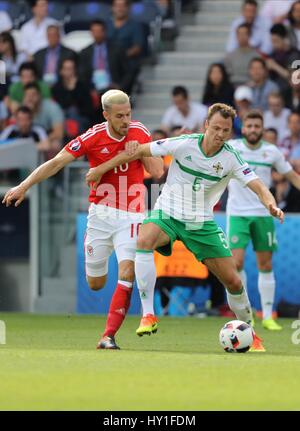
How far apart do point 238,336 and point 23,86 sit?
412 inches

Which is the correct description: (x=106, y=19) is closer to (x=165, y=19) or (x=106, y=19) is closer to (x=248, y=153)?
(x=165, y=19)

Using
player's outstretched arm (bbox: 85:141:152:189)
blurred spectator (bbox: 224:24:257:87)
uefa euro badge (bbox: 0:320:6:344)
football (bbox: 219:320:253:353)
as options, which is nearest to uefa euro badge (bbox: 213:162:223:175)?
player's outstretched arm (bbox: 85:141:152:189)

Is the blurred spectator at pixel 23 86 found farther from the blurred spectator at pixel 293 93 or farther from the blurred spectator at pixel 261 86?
the blurred spectator at pixel 293 93

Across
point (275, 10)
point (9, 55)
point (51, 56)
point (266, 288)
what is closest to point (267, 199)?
point (266, 288)

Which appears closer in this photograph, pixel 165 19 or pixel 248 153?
pixel 248 153

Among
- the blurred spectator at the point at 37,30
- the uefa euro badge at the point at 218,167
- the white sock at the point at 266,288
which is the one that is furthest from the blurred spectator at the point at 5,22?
the uefa euro badge at the point at 218,167

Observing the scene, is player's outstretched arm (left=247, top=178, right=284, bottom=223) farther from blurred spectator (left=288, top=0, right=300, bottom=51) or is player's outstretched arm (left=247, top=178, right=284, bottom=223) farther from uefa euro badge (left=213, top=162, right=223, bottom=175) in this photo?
blurred spectator (left=288, top=0, right=300, bottom=51)

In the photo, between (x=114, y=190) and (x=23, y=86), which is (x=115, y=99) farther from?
(x=23, y=86)

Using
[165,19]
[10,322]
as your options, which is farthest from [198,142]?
[165,19]

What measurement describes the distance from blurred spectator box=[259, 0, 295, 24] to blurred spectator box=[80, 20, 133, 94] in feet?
7.80

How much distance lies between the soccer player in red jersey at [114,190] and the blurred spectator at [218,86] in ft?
26.8

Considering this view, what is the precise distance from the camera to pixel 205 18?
23312 millimetres

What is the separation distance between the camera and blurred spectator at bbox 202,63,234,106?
20156 mm

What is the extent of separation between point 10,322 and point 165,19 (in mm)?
8350
